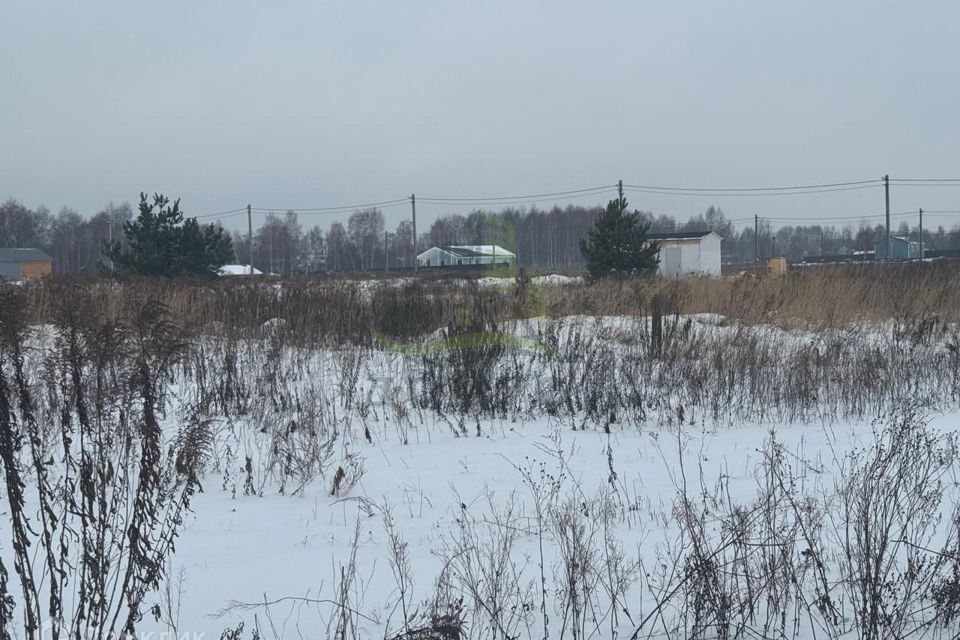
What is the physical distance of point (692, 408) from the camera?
21.1ft

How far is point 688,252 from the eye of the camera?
105 ft

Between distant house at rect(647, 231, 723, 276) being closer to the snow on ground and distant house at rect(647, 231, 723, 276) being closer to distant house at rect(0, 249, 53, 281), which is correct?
the snow on ground

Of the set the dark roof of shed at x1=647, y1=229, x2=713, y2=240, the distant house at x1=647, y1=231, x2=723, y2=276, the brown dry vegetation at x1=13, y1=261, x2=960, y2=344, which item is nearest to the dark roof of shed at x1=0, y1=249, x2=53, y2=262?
the dark roof of shed at x1=647, y1=229, x2=713, y2=240

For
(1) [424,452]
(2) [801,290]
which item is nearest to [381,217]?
(2) [801,290]

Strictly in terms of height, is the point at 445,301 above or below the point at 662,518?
above

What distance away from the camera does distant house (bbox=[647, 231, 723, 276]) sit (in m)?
31.9

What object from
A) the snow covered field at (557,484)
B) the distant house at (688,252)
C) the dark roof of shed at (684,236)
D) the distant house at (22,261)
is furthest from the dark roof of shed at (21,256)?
the snow covered field at (557,484)

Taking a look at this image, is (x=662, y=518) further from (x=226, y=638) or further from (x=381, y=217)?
(x=381, y=217)

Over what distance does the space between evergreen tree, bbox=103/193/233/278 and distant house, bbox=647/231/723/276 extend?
19.3 meters

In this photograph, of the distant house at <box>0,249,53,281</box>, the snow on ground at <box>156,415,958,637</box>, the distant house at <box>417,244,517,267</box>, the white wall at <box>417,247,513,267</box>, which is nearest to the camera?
the snow on ground at <box>156,415,958,637</box>

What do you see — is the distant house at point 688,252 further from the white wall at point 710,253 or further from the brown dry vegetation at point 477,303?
the brown dry vegetation at point 477,303

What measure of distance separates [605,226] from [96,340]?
63.4ft

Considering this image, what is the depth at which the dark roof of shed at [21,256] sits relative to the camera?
169 ft

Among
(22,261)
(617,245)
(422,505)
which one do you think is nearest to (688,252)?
(617,245)
